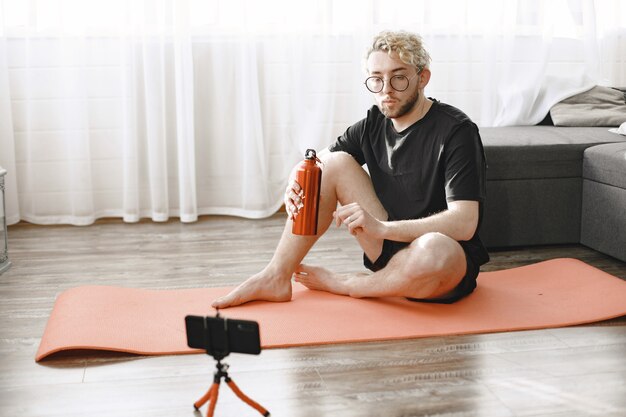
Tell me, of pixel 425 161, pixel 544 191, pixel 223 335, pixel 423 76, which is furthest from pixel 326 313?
pixel 544 191

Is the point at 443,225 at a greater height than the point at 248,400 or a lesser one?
greater

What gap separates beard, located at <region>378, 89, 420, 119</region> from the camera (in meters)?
2.30

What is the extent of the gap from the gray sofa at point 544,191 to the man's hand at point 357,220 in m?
1.02

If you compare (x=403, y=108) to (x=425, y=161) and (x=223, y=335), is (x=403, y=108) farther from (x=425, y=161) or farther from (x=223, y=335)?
(x=223, y=335)

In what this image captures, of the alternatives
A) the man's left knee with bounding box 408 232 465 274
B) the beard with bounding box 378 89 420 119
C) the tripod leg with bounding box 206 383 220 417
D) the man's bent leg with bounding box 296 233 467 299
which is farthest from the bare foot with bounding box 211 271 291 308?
the tripod leg with bounding box 206 383 220 417

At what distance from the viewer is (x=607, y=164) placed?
291 centimetres

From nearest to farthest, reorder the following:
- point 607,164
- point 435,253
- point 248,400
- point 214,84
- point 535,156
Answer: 1. point 248,400
2. point 435,253
3. point 607,164
4. point 535,156
5. point 214,84

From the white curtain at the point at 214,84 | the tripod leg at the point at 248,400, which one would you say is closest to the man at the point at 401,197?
the tripod leg at the point at 248,400

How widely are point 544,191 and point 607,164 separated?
0.86 ft

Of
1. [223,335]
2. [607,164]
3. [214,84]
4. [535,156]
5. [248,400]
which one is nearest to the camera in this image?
[223,335]

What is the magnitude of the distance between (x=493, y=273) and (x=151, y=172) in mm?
1693

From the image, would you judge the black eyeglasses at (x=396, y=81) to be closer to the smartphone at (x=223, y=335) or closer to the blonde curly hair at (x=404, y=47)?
the blonde curly hair at (x=404, y=47)

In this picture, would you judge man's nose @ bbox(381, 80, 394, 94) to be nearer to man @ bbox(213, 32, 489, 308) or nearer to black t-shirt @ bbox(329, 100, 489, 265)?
man @ bbox(213, 32, 489, 308)

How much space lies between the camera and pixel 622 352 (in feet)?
6.63
